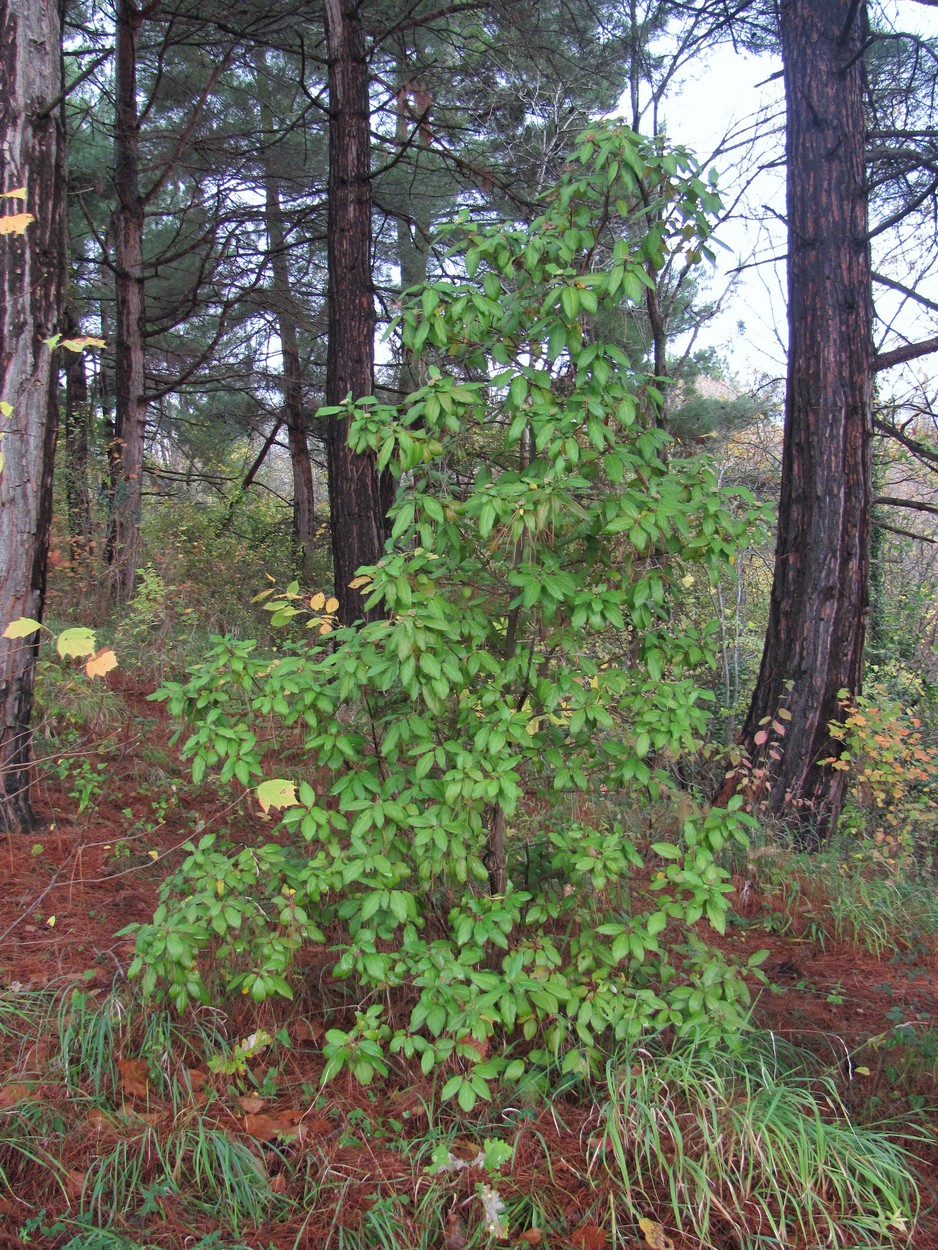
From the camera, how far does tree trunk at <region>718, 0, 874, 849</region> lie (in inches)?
215

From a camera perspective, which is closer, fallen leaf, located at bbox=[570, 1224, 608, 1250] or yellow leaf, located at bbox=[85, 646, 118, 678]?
yellow leaf, located at bbox=[85, 646, 118, 678]

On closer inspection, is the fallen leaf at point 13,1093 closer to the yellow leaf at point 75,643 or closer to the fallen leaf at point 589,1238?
the yellow leaf at point 75,643

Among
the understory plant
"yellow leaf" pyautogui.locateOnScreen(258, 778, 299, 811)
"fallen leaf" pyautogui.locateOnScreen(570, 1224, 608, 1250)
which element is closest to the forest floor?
"fallen leaf" pyautogui.locateOnScreen(570, 1224, 608, 1250)

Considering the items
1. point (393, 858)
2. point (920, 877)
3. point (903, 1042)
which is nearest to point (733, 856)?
point (920, 877)

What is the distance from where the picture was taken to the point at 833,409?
549 cm

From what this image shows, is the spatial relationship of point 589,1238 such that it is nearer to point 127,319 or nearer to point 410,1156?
point 410,1156

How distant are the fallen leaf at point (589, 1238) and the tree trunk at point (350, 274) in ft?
15.9

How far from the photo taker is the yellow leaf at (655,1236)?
2.10 meters

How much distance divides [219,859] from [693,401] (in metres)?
→ 11.2

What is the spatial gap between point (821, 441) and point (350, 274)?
12.1 feet

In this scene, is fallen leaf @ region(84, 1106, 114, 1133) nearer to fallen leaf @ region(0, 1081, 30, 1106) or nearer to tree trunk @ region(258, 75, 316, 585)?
fallen leaf @ region(0, 1081, 30, 1106)

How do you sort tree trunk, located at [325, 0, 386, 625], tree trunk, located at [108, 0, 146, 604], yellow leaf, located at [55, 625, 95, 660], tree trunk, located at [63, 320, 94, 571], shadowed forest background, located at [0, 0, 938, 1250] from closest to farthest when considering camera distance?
1. yellow leaf, located at [55, 625, 95, 660]
2. shadowed forest background, located at [0, 0, 938, 1250]
3. tree trunk, located at [325, 0, 386, 625]
4. tree trunk, located at [63, 320, 94, 571]
5. tree trunk, located at [108, 0, 146, 604]

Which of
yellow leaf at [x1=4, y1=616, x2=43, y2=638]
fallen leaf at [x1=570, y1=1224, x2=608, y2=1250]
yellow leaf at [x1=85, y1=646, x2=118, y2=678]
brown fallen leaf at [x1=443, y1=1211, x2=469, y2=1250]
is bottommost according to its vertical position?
brown fallen leaf at [x1=443, y1=1211, x2=469, y2=1250]

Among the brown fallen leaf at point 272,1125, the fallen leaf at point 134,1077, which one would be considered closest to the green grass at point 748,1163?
the brown fallen leaf at point 272,1125
